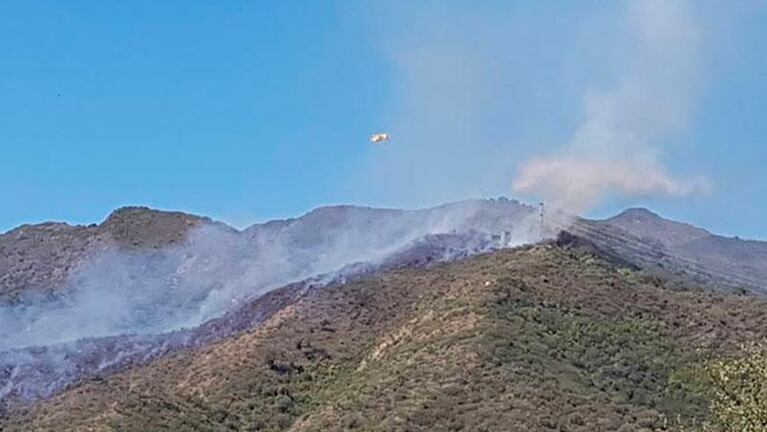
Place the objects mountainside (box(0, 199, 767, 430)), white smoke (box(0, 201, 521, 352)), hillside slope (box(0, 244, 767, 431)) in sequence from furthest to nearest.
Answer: white smoke (box(0, 201, 521, 352))
mountainside (box(0, 199, 767, 430))
hillside slope (box(0, 244, 767, 431))

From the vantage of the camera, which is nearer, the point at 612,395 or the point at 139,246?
the point at 612,395

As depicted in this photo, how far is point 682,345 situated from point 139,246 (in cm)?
11062

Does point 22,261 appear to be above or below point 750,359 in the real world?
above

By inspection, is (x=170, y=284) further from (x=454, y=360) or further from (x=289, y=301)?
(x=454, y=360)

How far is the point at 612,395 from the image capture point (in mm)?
91250

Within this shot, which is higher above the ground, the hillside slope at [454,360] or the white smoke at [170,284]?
the white smoke at [170,284]

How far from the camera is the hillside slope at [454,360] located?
285 feet

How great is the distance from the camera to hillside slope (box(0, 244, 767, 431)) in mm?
→ 86938

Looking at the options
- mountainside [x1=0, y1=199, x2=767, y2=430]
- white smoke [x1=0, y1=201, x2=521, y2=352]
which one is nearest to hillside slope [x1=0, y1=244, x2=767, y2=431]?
mountainside [x1=0, y1=199, x2=767, y2=430]

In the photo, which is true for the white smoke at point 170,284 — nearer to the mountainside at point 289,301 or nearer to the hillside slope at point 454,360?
the mountainside at point 289,301

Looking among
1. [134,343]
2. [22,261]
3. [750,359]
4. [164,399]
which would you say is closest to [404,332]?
[164,399]

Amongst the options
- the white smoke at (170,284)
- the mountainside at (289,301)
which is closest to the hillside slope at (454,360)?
the mountainside at (289,301)

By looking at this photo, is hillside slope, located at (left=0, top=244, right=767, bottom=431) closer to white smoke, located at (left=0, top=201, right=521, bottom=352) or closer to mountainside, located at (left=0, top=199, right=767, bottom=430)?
mountainside, located at (left=0, top=199, right=767, bottom=430)

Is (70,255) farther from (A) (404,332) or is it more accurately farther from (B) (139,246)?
(A) (404,332)
